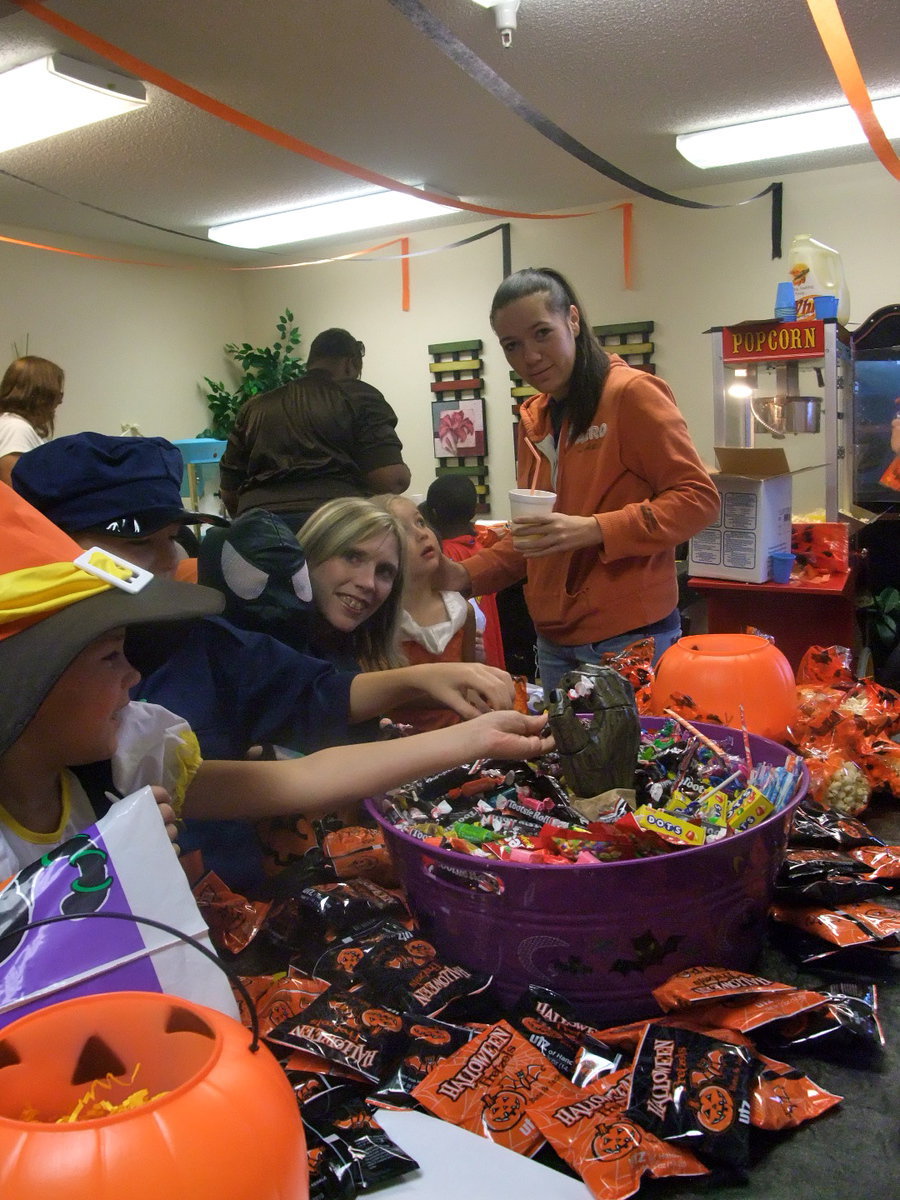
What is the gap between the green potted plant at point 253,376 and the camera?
7000mm

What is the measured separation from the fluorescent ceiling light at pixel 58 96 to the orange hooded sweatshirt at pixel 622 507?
7.66ft

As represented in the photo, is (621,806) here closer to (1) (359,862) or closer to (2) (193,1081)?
(1) (359,862)

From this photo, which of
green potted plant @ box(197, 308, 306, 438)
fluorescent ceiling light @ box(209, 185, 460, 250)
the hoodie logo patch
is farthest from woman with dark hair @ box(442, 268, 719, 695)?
green potted plant @ box(197, 308, 306, 438)

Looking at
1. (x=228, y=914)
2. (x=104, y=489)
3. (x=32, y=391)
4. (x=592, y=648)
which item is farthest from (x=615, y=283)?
(x=228, y=914)

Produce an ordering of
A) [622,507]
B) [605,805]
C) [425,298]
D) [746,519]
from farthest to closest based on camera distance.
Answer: [425,298] → [746,519] → [622,507] → [605,805]

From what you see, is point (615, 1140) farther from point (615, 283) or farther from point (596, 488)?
point (615, 283)

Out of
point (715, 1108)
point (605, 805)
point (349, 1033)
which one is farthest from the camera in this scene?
point (605, 805)

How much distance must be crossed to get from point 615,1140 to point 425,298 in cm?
639

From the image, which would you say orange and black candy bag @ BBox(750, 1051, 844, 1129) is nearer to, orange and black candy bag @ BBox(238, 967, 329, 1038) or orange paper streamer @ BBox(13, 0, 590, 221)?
orange and black candy bag @ BBox(238, 967, 329, 1038)

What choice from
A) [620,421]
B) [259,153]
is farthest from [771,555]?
[259,153]

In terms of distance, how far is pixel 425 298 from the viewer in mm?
6613

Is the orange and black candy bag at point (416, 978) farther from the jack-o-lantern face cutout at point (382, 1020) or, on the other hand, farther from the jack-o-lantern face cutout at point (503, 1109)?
the jack-o-lantern face cutout at point (503, 1109)

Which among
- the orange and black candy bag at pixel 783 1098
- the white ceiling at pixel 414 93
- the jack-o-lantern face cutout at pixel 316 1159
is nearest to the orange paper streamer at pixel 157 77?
the white ceiling at pixel 414 93

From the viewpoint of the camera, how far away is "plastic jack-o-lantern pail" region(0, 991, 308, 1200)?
1.74 ft
